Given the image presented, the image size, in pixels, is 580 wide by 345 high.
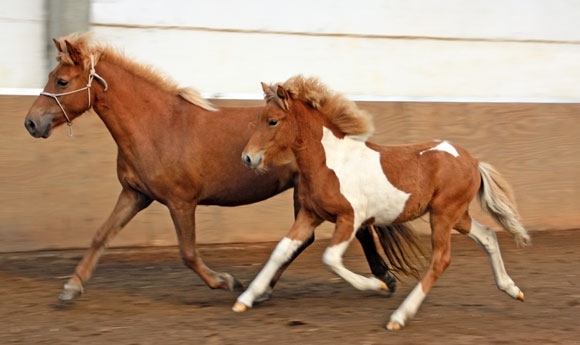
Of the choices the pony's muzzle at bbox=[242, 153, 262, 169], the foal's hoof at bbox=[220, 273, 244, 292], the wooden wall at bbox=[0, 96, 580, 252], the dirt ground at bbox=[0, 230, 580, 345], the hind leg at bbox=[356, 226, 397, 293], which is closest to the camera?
the dirt ground at bbox=[0, 230, 580, 345]

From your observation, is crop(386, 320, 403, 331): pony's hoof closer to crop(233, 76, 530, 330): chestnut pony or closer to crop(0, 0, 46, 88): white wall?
crop(233, 76, 530, 330): chestnut pony

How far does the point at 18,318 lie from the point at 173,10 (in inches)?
158

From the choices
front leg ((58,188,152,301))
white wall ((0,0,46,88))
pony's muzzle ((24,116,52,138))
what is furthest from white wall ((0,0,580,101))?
pony's muzzle ((24,116,52,138))

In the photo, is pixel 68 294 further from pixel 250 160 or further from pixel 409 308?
pixel 409 308

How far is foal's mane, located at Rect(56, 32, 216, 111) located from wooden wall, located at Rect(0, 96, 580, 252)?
1.72m

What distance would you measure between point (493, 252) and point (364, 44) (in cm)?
411

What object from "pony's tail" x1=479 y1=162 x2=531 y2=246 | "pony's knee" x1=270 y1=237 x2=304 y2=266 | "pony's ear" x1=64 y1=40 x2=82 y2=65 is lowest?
"pony's knee" x1=270 y1=237 x2=304 y2=266

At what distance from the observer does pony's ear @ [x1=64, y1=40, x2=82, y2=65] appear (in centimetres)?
647

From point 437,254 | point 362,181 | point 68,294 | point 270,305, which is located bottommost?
point 68,294

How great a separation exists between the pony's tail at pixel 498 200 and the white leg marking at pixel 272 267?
1289 mm

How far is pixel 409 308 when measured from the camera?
591cm

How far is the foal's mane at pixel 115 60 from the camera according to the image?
6.54m

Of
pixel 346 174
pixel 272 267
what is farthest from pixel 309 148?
pixel 272 267

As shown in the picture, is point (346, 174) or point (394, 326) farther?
point (346, 174)
